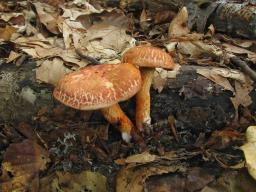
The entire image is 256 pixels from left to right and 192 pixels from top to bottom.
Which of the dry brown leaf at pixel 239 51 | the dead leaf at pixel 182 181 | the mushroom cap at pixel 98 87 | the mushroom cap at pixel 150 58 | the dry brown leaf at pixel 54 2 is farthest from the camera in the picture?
the dry brown leaf at pixel 54 2

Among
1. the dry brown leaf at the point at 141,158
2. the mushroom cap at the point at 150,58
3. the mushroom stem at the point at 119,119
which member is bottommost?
the dry brown leaf at the point at 141,158

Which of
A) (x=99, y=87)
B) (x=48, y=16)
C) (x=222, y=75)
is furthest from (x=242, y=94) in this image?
(x=48, y=16)

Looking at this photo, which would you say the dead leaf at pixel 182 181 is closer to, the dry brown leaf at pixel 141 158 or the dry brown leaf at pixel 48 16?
the dry brown leaf at pixel 141 158

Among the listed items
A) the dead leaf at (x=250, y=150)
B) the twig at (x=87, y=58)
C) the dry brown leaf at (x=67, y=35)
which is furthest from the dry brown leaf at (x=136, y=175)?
the dry brown leaf at (x=67, y=35)

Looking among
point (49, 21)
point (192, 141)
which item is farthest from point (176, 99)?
point (49, 21)

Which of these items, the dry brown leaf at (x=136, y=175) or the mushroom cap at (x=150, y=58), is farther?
the dry brown leaf at (x=136, y=175)

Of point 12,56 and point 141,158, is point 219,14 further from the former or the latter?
point 12,56

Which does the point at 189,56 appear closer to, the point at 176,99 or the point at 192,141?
the point at 176,99

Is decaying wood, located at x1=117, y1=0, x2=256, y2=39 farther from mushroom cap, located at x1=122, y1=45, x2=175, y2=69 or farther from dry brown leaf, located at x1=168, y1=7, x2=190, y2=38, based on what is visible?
mushroom cap, located at x1=122, y1=45, x2=175, y2=69

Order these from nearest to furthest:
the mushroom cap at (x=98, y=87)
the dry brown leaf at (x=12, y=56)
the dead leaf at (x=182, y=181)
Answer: the mushroom cap at (x=98, y=87), the dead leaf at (x=182, y=181), the dry brown leaf at (x=12, y=56)
